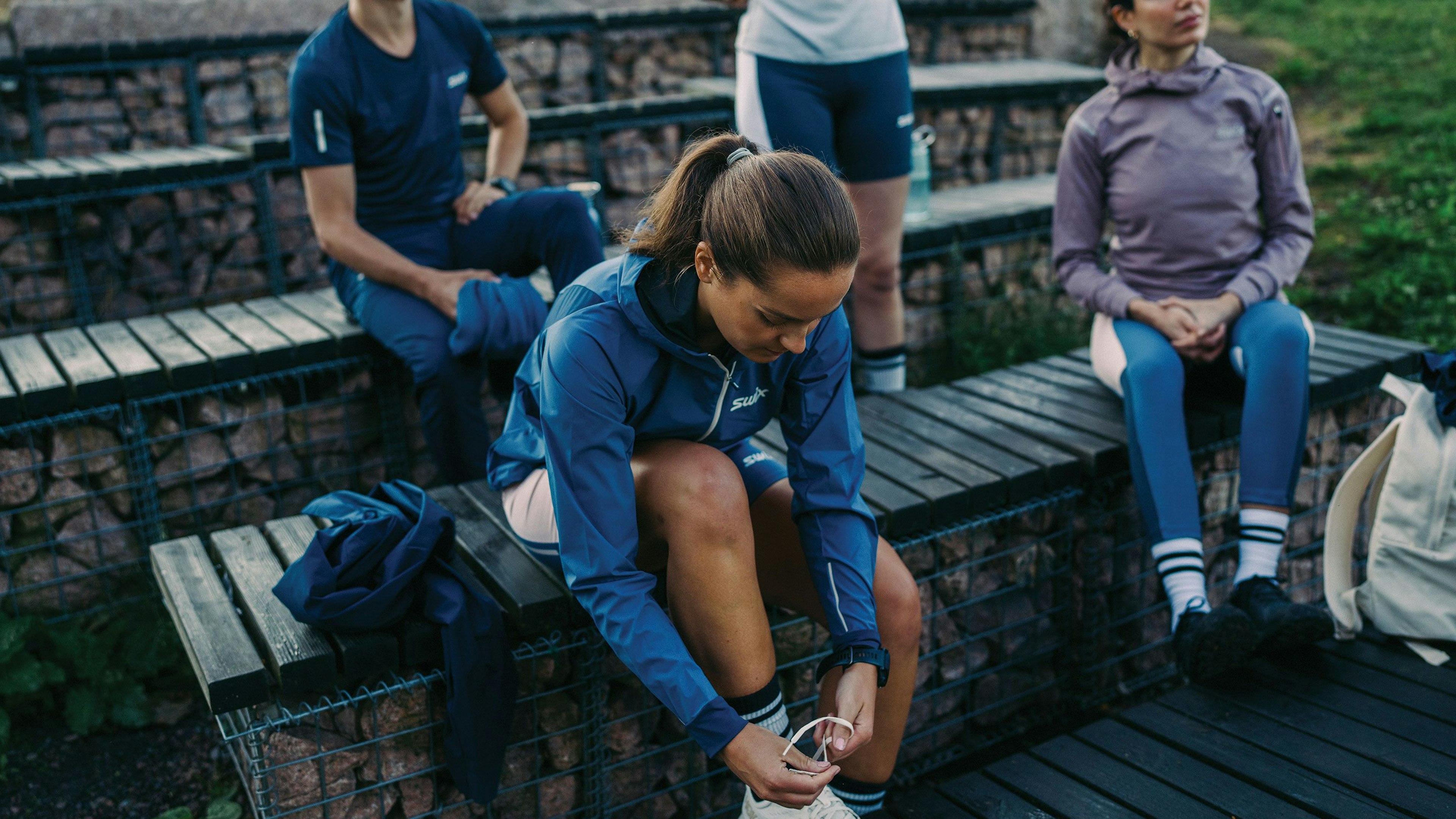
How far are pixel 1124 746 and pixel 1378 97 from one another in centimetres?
461

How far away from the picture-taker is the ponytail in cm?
151

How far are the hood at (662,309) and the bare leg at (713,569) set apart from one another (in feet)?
0.55

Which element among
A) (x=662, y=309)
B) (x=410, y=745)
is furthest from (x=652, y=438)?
(x=410, y=745)

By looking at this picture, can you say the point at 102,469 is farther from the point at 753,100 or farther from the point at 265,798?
the point at 753,100

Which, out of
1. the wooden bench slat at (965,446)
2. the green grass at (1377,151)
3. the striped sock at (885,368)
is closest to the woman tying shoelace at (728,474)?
the wooden bench slat at (965,446)

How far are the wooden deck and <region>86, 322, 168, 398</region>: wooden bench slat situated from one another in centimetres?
188

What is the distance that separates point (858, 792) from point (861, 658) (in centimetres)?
31

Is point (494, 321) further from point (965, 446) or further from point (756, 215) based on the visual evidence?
point (756, 215)

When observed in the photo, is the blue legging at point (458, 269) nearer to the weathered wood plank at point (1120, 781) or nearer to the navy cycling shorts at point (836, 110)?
the navy cycling shorts at point (836, 110)

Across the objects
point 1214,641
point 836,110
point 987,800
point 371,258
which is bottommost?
point 987,800

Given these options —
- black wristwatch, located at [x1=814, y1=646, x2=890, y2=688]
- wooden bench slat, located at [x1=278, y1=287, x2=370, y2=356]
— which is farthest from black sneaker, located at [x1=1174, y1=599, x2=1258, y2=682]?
wooden bench slat, located at [x1=278, y1=287, x2=370, y2=356]

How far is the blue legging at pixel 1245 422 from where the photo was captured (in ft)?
7.66

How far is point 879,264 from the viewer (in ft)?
10.1

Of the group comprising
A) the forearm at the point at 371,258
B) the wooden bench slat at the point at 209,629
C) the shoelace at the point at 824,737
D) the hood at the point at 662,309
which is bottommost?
the shoelace at the point at 824,737
